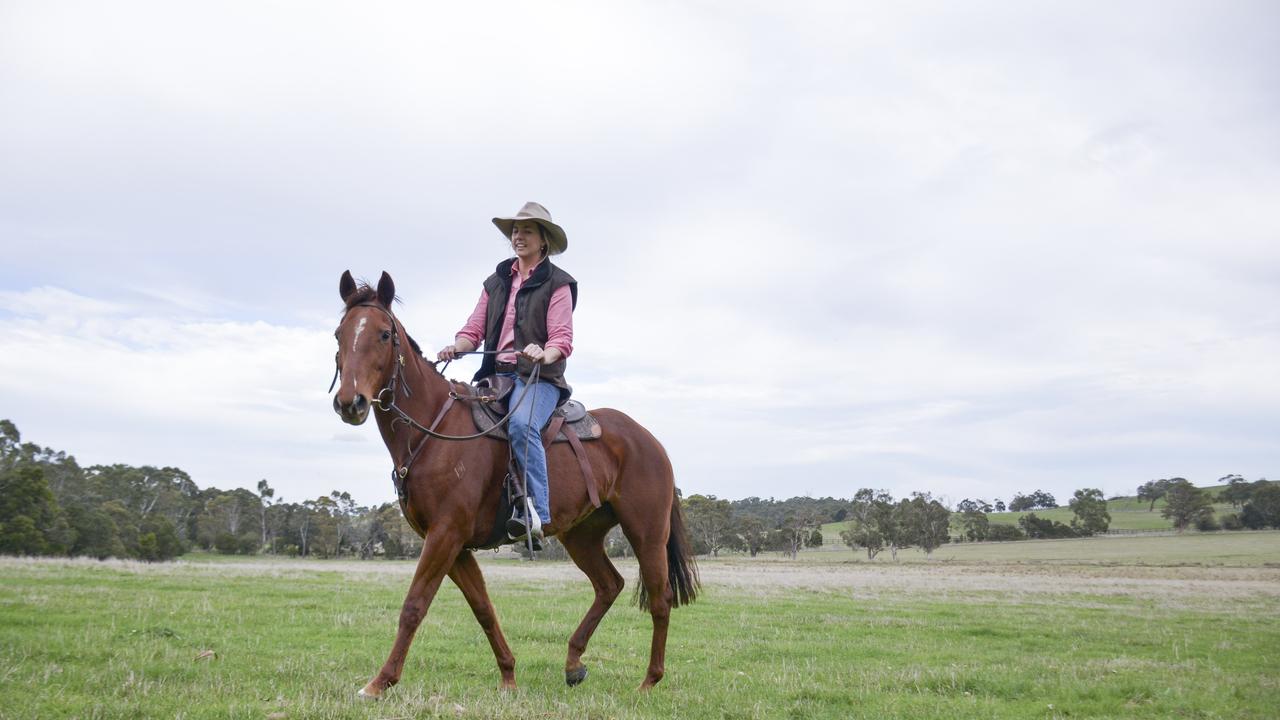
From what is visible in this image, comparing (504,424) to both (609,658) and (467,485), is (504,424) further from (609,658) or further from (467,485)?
(609,658)

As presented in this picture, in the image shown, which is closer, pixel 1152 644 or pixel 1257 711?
pixel 1257 711

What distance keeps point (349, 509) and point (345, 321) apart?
10370 centimetres

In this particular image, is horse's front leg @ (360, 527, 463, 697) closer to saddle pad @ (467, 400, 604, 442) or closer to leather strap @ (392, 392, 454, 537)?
leather strap @ (392, 392, 454, 537)

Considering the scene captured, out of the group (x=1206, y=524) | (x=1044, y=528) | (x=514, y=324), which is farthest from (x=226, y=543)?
(x=1206, y=524)

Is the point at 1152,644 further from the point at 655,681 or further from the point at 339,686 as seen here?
the point at 339,686

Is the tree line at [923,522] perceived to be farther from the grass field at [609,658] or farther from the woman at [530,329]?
the woman at [530,329]

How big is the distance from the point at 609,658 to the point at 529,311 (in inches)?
203

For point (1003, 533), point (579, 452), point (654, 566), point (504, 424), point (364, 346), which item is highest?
point (364, 346)

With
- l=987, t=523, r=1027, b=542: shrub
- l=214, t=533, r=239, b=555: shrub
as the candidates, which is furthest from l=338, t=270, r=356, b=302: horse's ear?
l=987, t=523, r=1027, b=542: shrub

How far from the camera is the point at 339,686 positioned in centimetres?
639

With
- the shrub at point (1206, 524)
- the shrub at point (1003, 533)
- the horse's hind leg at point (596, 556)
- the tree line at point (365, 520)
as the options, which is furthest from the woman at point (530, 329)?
the shrub at point (1206, 524)

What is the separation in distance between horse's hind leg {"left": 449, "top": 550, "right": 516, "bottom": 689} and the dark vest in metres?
1.80

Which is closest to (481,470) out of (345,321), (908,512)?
(345,321)

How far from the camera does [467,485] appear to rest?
6.47m
